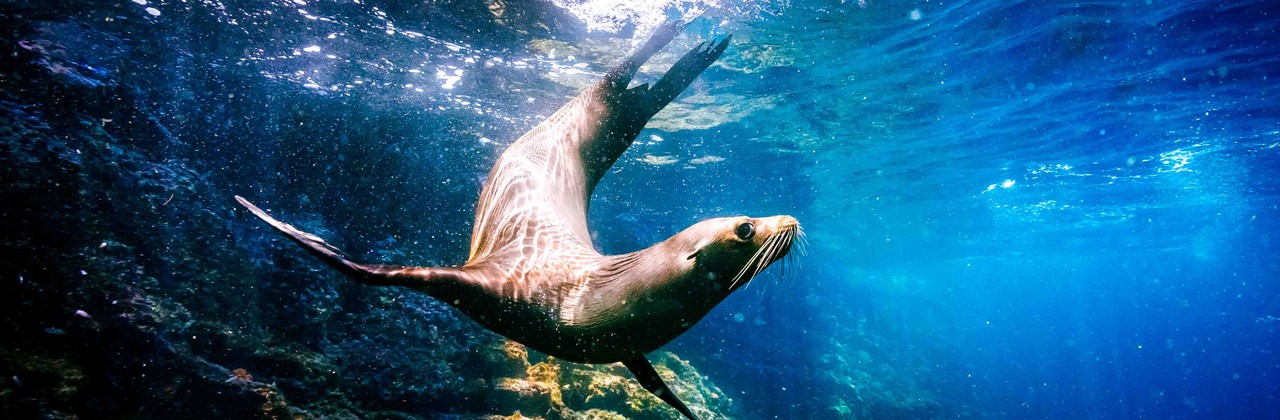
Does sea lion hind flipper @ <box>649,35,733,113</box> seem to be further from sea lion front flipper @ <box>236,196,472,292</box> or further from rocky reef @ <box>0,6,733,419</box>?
rocky reef @ <box>0,6,733,419</box>

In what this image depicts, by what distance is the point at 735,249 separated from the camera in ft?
5.66

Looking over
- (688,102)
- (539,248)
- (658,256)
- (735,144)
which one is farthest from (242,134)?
(735,144)

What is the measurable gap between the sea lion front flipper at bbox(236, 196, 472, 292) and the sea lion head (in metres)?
0.89

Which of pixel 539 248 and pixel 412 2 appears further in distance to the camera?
pixel 412 2

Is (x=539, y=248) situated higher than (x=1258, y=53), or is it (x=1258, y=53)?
(x=1258, y=53)

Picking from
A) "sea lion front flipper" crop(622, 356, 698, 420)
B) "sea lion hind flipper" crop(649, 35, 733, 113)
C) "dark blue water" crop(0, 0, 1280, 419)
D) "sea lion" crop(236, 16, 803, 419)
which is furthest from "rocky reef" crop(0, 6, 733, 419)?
"sea lion hind flipper" crop(649, 35, 733, 113)

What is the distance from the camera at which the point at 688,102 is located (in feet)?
42.4

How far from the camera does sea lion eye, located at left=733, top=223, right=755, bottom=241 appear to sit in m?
1.73

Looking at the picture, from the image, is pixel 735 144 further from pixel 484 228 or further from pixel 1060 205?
pixel 1060 205

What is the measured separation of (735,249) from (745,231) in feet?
0.24

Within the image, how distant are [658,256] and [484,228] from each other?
1.52 metres

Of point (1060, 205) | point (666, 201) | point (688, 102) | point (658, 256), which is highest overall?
point (658, 256)

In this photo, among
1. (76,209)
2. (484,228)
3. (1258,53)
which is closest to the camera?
(484,228)

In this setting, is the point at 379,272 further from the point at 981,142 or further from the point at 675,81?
the point at 981,142
